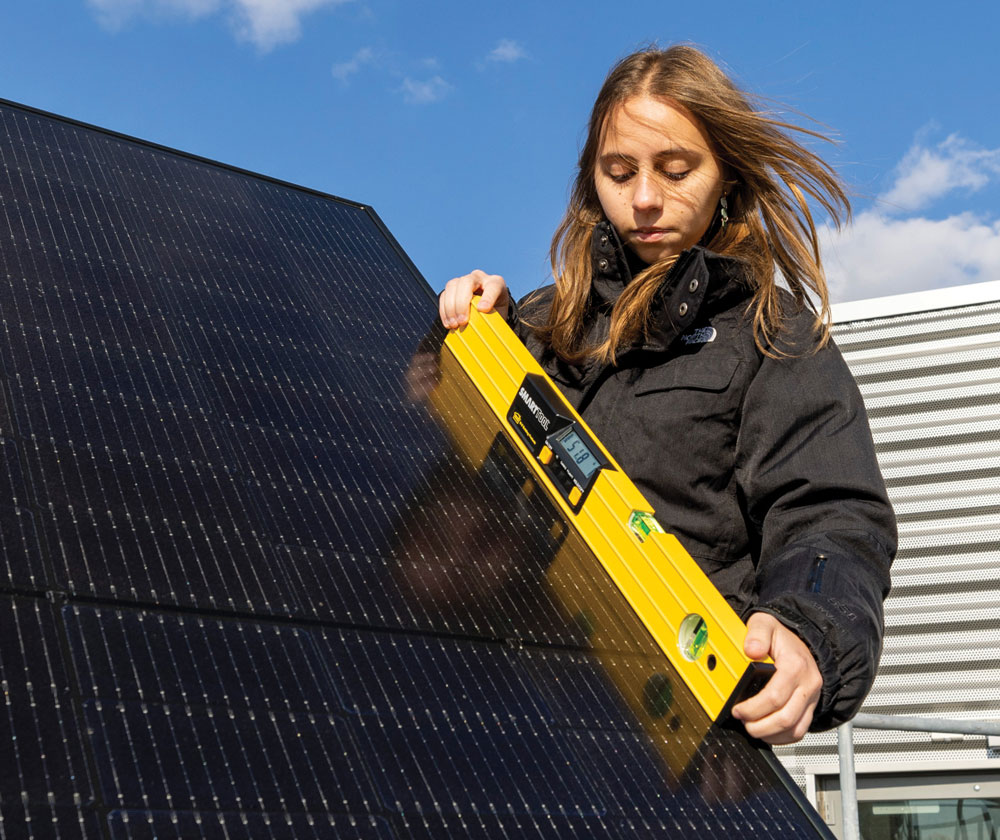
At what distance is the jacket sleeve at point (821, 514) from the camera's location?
2.24 m

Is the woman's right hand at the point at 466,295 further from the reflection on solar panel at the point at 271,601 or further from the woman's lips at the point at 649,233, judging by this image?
the woman's lips at the point at 649,233

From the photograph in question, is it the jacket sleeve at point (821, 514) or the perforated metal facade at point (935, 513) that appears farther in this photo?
the perforated metal facade at point (935, 513)

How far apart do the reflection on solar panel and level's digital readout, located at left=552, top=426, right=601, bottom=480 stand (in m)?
0.14

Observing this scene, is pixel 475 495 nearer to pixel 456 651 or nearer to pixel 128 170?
pixel 456 651

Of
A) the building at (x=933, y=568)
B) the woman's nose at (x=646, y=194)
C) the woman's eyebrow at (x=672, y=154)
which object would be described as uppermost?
the woman's eyebrow at (x=672, y=154)

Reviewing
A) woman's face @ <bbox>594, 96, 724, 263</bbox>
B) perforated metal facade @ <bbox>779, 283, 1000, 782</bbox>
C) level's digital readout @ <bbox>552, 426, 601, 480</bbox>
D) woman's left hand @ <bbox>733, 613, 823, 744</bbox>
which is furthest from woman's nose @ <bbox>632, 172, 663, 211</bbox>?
perforated metal facade @ <bbox>779, 283, 1000, 782</bbox>

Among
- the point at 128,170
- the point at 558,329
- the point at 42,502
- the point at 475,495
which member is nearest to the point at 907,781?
the point at 558,329

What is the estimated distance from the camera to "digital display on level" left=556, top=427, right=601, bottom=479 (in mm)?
2568

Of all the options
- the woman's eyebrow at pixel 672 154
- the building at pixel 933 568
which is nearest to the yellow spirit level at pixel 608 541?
the woman's eyebrow at pixel 672 154

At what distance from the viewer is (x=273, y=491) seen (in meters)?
2.18

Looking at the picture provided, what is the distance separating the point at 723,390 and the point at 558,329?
28.7 inches

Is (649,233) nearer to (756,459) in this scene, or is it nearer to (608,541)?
(756,459)

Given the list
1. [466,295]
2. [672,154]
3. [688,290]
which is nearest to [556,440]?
[688,290]

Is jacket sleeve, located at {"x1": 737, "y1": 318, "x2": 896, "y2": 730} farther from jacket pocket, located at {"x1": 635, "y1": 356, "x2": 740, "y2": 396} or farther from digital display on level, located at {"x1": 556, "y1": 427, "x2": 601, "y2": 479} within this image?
digital display on level, located at {"x1": 556, "y1": 427, "x2": 601, "y2": 479}
